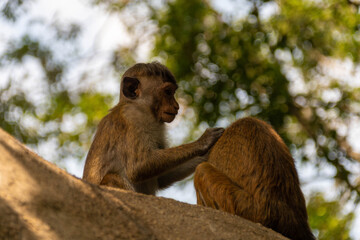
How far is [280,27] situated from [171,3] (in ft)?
11.7

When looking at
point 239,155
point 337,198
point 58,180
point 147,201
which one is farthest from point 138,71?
point 337,198

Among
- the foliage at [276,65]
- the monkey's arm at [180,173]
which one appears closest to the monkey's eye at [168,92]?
the monkey's arm at [180,173]

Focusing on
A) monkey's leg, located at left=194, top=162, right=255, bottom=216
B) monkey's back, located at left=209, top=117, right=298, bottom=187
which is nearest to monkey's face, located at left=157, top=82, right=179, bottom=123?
monkey's back, located at left=209, top=117, right=298, bottom=187

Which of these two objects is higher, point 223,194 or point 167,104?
point 167,104

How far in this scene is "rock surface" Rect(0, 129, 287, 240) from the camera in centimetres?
468

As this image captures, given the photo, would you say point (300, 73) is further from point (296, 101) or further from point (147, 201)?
point (147, 201)

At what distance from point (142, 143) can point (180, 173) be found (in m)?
1.02

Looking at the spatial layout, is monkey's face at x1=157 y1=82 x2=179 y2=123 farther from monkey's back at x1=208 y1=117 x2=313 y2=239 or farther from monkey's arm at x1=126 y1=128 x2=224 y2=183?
monkey's back at x1=208 y1=117 x2=313 y2=239

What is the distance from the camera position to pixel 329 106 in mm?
16047

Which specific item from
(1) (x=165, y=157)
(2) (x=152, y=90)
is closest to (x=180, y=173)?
(1) (x=165, y=157)

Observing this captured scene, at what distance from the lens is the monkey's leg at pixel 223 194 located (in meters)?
6.95

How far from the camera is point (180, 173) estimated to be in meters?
9.55

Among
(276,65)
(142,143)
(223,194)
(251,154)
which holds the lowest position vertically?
(223,194)

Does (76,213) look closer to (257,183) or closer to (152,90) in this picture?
(257,183)
